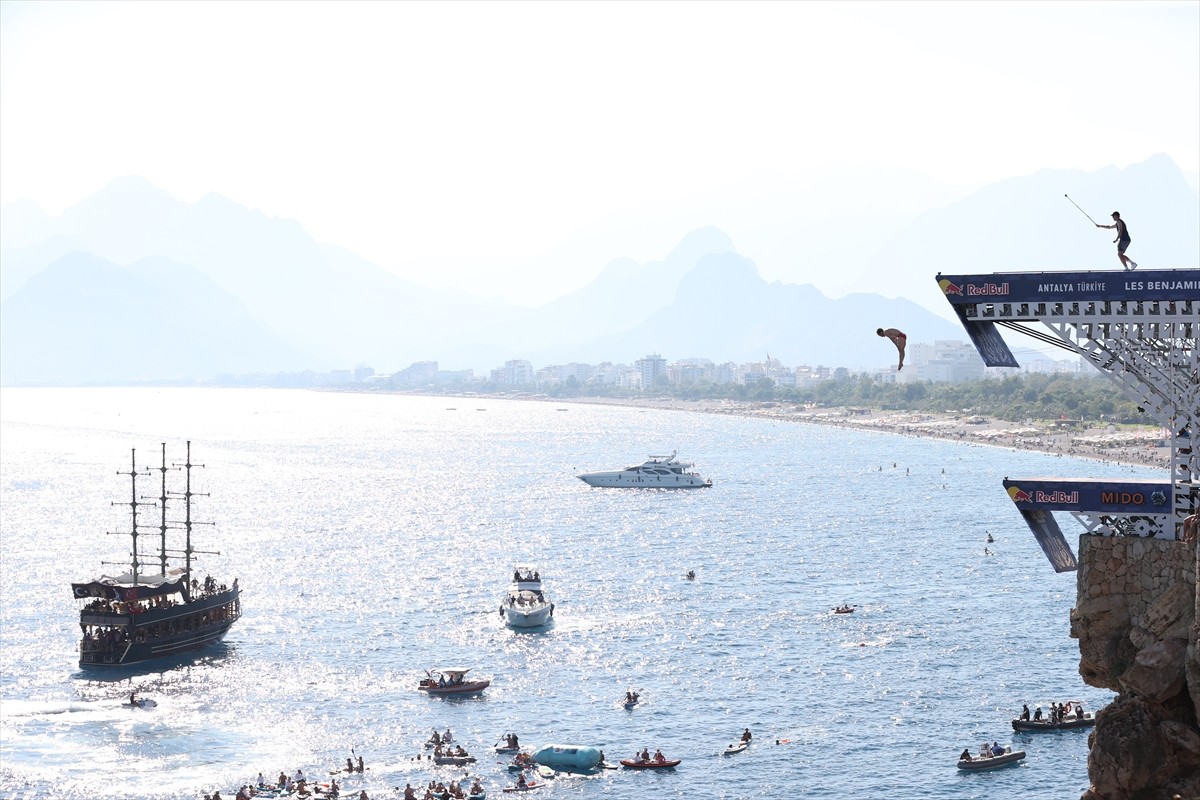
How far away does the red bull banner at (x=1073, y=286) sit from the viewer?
104 feet

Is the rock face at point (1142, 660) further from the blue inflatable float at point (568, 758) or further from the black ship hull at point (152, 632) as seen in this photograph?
the black ship hull at point (152, 632)

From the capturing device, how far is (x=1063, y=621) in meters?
97.7

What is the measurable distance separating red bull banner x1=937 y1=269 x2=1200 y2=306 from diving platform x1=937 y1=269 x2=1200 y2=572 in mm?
24

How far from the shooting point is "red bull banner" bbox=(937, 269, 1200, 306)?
31.6 meters

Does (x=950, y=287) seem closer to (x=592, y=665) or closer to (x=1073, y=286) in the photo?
(x=1073, y=286)

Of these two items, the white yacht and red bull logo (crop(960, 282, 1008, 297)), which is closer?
red bull logo (crop(960, 282, 1008, 297))

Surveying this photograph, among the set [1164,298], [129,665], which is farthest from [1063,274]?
[129,665]

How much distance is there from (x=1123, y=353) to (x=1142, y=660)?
7272 mm

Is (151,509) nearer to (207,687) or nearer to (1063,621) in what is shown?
(207,687)

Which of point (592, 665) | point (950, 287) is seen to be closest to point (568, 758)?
point (592, 665)

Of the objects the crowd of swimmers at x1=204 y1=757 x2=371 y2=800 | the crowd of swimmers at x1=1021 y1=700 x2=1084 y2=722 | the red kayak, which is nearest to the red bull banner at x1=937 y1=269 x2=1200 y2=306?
the red kayak

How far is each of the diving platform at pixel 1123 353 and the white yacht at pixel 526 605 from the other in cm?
6954

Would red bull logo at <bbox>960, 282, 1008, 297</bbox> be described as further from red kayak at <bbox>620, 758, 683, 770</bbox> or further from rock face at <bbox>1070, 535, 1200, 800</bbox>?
red kayak at <bbox>620, 758, 683, 770</bbox>

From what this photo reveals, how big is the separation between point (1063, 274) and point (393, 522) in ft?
458
